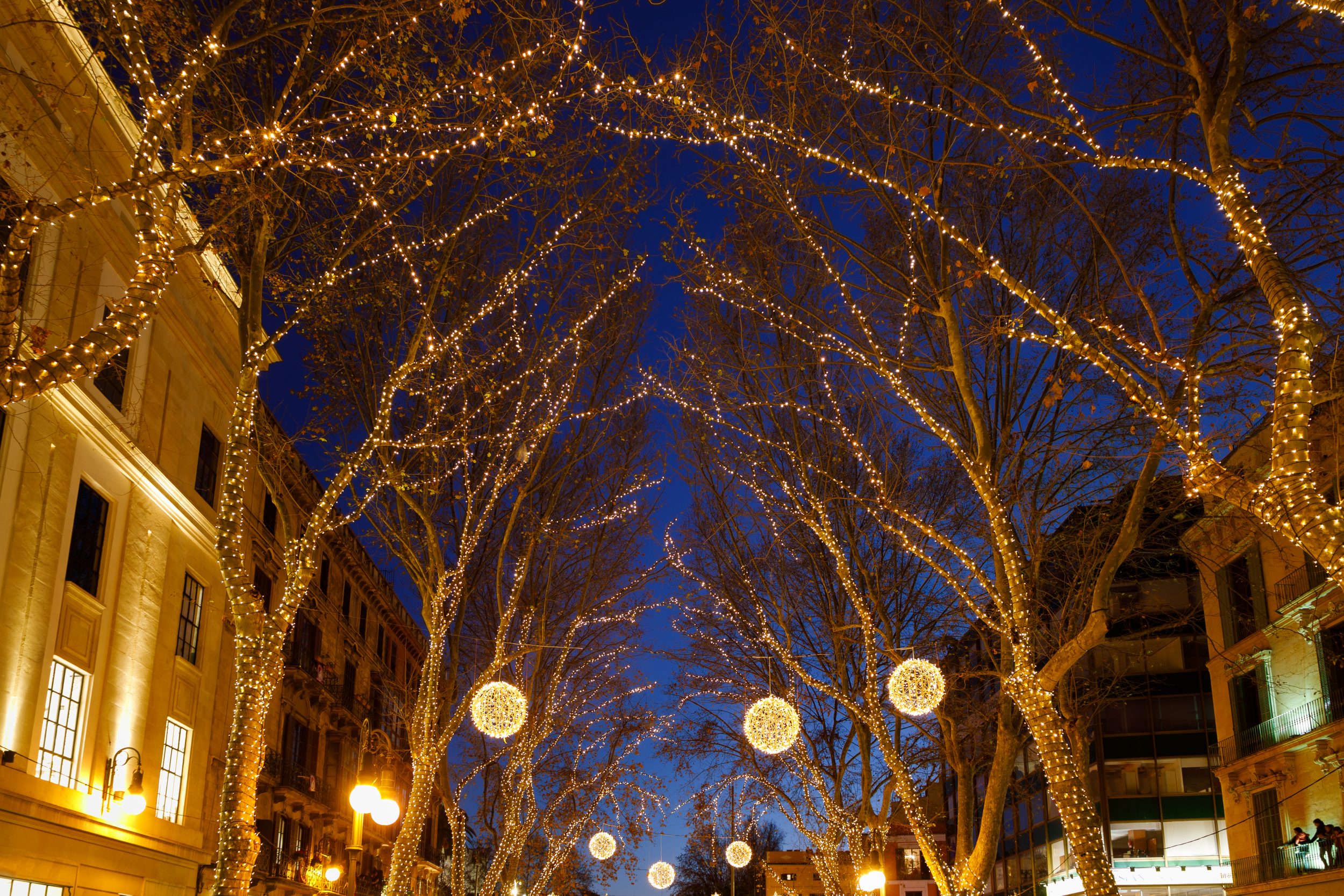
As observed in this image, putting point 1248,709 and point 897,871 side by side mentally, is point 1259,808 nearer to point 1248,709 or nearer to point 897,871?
point 1248,709

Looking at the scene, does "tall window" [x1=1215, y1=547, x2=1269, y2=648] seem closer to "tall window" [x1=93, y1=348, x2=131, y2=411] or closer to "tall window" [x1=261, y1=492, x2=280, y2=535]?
"tall window" [x1=261, y1=492, x2=280, y2=535]

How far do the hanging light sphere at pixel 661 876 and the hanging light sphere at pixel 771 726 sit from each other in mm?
16454

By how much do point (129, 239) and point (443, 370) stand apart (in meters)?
4.92

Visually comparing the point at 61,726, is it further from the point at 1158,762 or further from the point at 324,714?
the point at 1158,762

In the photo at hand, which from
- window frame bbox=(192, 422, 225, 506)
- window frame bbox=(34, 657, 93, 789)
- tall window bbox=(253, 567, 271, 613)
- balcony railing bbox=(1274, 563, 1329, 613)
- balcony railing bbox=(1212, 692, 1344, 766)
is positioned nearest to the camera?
window frame bbox=(34, 657, 93, 789)

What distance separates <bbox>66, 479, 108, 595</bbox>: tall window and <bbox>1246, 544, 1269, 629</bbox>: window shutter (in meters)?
23.5

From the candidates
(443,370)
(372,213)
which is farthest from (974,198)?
(443,370)

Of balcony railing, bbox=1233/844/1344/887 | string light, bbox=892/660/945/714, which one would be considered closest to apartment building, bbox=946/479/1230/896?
balcony railing, bbox=1233/844/1344/887

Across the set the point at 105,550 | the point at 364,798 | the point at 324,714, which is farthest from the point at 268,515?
the point at 364,798

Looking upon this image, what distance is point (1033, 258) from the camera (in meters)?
12.6

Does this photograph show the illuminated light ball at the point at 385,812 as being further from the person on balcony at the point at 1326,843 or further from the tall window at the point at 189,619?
the person on balcony at the point at 1326,843

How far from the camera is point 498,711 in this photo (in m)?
16.7

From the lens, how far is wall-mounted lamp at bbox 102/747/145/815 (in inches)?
603

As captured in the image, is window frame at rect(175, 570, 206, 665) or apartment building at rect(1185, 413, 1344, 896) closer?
window frame at rect(175, 570, 206, 665)
